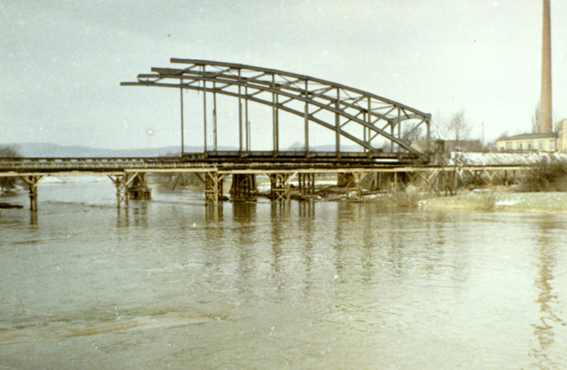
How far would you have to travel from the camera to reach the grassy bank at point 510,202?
37062 mm

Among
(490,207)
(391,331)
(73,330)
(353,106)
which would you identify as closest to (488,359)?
(391,331)

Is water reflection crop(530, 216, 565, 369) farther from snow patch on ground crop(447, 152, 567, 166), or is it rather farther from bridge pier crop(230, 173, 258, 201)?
snow patch on ground crop(447, 152, 567, 166)

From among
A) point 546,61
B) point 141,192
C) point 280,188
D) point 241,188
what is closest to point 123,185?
point 241,188

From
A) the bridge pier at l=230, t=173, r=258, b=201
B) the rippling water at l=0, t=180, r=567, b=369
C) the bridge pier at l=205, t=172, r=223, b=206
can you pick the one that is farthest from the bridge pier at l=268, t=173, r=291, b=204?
the rippling water at l=0, t=180, r=567, b=369

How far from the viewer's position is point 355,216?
3606 cm

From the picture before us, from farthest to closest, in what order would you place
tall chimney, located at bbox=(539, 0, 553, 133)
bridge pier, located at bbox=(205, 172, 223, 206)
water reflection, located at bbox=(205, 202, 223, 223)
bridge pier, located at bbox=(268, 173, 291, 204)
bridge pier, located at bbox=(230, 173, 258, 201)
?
tall chimney, located at bbox=(539, 0, 553, 133) < bridge pier, located at bbox=(230, 173, 258, 201) < bridge pier, located at bbox=(268, 173, 291, 204) < bridge pier, located at bbox=(205, 172, 223, 206) < water reflection, located at bbox=(205, 202, 223, 223)

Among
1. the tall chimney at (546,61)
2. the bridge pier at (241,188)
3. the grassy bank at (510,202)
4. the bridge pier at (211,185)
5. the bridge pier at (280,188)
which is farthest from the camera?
the tall chimney at (546,61)

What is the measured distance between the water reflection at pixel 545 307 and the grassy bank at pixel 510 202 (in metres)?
16.9

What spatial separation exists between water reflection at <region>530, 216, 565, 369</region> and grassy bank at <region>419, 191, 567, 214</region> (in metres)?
16.9

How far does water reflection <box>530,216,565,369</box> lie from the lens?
28.2ft

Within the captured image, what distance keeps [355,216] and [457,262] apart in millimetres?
18664

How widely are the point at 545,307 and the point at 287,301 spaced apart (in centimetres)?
584

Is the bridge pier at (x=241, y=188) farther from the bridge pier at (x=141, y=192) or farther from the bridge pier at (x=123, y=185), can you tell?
the bridge pier at (x=141, y=192)

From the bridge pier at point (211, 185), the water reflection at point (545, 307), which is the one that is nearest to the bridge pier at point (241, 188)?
the bridge pier at point (211, 185)
